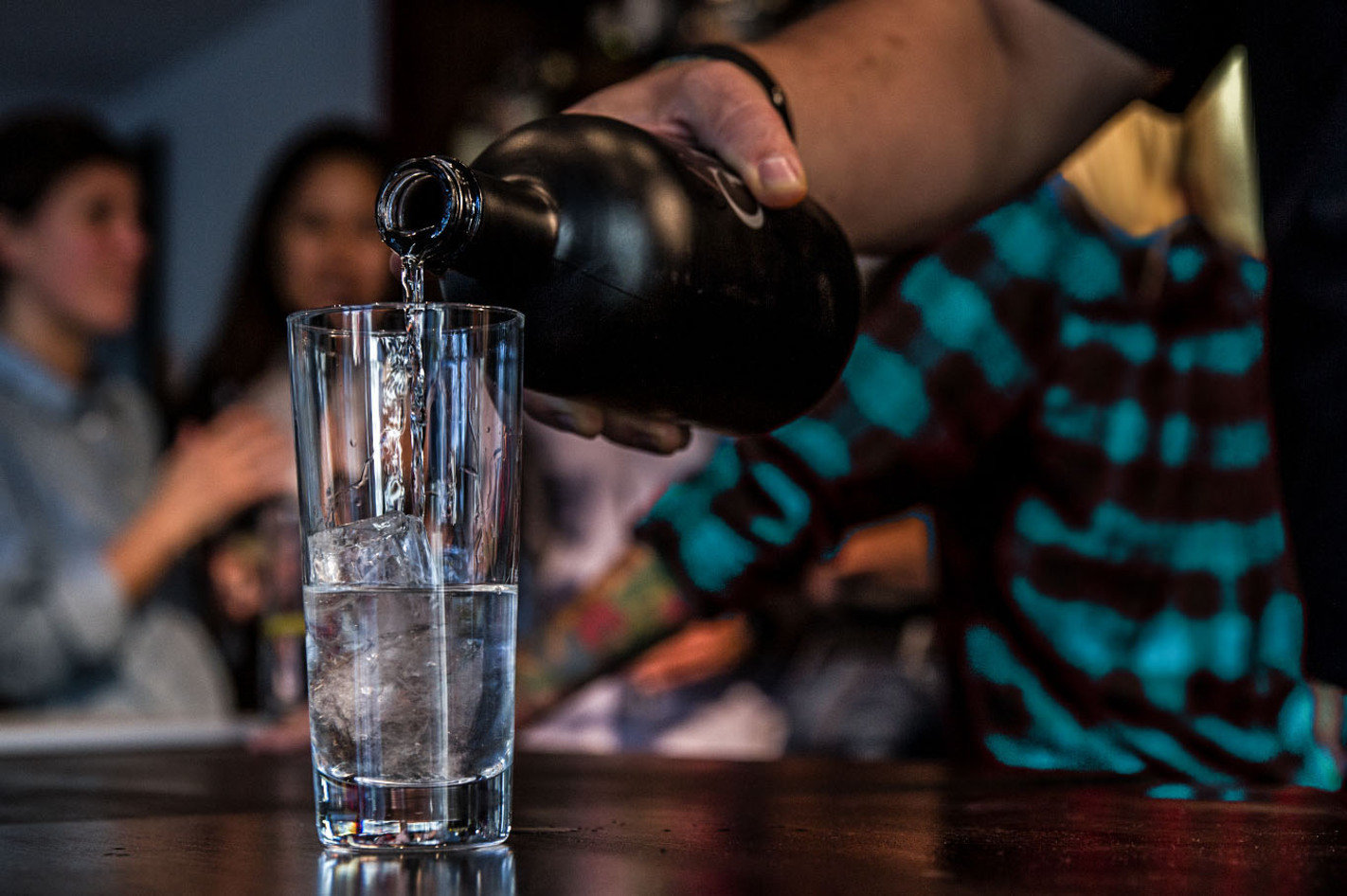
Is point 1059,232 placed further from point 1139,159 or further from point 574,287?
point 574,287

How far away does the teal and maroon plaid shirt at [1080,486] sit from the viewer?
1.32 metres

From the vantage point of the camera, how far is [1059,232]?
56.6 inches

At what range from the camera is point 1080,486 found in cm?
138

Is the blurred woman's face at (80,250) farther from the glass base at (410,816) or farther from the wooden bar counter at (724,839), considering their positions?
the glass base at (410,816)

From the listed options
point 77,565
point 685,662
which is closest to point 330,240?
point 77,565

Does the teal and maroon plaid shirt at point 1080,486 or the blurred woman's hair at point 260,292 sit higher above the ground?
the blurred woman's hair at point 260,292

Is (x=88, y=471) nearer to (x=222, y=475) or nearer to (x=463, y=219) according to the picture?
(x=222, y=475)

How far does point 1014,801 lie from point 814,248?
1.02ft

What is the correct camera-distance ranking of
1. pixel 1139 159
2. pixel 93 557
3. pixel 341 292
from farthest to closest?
1. pixel 341 292
2. pixel 93 557
3. pixel 1139 159

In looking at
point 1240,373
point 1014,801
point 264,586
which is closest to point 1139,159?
point 1240,373

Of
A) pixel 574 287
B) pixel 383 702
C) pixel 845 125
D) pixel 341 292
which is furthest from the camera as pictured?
pixel 341 292

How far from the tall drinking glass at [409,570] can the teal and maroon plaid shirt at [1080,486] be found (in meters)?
0.91

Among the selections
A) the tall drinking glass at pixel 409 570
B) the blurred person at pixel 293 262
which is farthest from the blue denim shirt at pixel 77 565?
the tall drinking glass at pixel 409 570

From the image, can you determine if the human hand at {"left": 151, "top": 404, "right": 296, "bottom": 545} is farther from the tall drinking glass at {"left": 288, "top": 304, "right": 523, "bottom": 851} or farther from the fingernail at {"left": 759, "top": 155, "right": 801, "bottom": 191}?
the tall drinking glass at {"left": 288, "top": 304, "right": 523, "bottom": 851}
